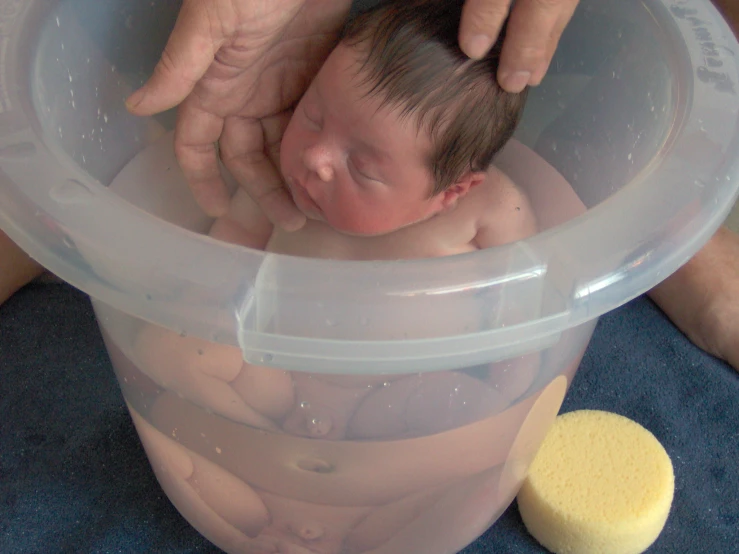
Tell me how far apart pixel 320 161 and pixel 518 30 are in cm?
21

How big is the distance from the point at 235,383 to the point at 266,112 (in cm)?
37

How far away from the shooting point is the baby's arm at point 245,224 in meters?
0.96

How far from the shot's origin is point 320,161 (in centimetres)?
75

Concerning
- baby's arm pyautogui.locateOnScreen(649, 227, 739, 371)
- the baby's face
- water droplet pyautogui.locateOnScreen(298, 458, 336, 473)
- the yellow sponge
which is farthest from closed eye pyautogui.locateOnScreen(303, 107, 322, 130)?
baby's arm pyautogui.locateOnScreen(649, 227, 739, 371)

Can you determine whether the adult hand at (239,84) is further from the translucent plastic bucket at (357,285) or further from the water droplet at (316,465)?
the water droplet at (316,465)

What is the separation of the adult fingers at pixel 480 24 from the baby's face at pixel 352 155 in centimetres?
9

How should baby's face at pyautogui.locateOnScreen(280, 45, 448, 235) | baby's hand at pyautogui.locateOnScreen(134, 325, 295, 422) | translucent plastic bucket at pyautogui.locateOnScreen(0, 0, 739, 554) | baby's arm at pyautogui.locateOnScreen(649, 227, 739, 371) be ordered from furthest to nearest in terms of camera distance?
baby's arm at pyautogui.locateOnScreen(649, 227, 739, 371), baby's face at pyautogui.locateOnScreen(280, 45, 448, 235), baby's hand at pyautogui.locateOnScreen(134, 325, 295, 422), translucent plastic bucket at pyautogui.locateOnScreen(0, 0, 739, 554)

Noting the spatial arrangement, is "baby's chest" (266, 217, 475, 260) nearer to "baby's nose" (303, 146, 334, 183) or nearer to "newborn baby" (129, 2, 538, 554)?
"newborn baby" (129, 2, 538, 554)

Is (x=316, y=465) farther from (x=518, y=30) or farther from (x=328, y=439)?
(x=518, y=30)

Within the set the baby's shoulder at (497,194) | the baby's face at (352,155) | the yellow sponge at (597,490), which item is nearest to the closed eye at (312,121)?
the baby's face at (352,155)

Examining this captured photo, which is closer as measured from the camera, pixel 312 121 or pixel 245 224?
pixel 312 121

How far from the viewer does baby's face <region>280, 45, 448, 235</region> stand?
0.75 m

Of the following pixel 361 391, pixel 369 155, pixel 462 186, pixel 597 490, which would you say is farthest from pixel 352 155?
pixel 597 490

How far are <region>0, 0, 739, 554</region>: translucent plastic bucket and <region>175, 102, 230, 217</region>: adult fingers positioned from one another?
0.05m
